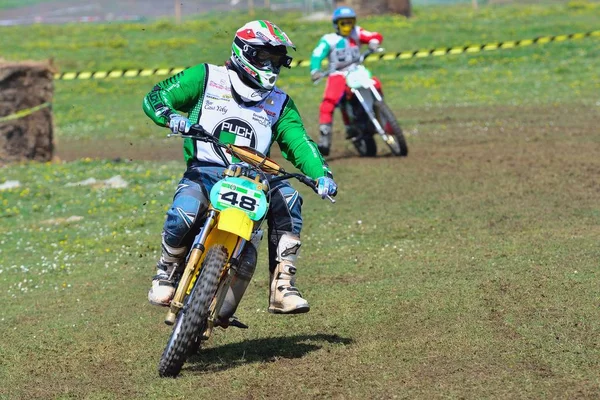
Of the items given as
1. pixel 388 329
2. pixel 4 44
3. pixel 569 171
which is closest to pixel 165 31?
pixel 4 44

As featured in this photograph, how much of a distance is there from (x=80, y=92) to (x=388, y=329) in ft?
81.3

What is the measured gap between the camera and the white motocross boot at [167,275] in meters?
6.96

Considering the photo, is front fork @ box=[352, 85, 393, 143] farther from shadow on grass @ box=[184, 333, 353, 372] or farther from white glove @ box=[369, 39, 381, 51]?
shadow on grass @ box=[184, 333, 353, 372]

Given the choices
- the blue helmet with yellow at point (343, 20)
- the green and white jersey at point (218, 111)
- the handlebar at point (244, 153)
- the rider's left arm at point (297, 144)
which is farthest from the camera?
the blue helmet with yellow at point (343, 20)

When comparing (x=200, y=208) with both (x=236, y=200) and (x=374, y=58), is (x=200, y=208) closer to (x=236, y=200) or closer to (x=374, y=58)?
(x=236, y=200)

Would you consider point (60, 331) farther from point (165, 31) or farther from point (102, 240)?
point (165, 31)

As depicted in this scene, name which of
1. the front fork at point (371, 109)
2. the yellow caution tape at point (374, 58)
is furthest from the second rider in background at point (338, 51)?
the yellow caution tape at point (374, 58)

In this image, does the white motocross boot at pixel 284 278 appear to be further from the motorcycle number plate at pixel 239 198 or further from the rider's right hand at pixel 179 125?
the rider's right hand at pixel 179 125

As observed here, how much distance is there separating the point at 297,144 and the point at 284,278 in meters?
0.97

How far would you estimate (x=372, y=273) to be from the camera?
970 centimetres

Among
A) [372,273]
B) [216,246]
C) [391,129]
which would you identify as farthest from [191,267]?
[391,129]

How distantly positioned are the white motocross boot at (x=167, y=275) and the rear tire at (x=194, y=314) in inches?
17.7

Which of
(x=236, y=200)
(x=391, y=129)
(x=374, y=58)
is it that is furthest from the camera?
(x=374, y=58)

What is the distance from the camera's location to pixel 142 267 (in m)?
10.7
